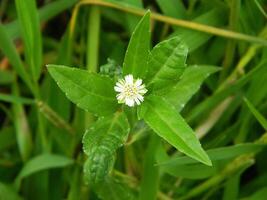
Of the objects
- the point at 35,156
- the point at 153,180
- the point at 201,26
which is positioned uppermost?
the point at 201,26

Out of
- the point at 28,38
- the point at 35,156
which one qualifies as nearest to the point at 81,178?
the point at 35,156

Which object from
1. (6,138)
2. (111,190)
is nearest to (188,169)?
(111,190)

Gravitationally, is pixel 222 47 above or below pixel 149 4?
below

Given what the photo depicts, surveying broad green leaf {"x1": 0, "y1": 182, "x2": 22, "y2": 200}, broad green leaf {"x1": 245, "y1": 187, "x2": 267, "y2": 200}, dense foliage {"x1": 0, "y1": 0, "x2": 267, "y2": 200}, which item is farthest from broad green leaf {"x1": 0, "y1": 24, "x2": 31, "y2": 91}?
broad green leaf {"x1": 245, "y1": 187, "x2": 267, "y2": 200}

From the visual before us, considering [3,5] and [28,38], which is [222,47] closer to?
[28,38]

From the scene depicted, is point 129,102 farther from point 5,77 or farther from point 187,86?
point 5,77

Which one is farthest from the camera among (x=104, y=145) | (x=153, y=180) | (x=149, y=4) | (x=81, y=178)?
(x=149, y=4)

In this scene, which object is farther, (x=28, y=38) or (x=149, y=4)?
(x=149, y=4)
